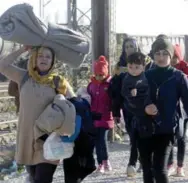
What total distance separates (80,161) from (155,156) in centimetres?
73

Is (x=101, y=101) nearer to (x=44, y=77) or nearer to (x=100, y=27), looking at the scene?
(x=44, y=77)

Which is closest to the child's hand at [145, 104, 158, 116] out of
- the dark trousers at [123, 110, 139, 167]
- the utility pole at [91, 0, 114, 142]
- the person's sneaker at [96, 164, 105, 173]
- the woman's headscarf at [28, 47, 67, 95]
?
the dark trousers at [123, 110, 139, 167]

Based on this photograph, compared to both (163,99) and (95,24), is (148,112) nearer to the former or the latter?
(163,99)

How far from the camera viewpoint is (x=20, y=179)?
21.4 ft

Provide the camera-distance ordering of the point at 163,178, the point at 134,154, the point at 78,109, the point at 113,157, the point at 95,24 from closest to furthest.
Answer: the point at 78,109 < the point at 163,178 < the point at 134,154 < the point at 113,157 < the point at 95,24

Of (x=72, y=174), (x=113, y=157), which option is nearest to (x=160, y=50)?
(x=72, y=174)

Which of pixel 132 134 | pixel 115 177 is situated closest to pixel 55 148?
pixel 132 134

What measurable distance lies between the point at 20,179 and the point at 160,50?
269 centimetres

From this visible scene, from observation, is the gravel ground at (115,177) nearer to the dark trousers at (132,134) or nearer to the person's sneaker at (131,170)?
the person's sneaker at (131,170)

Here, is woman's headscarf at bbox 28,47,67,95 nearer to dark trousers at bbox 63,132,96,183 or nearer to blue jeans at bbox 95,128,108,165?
dark trousers at bbox 63,132,96,183

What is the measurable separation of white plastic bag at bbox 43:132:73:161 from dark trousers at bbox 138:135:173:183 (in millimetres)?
889

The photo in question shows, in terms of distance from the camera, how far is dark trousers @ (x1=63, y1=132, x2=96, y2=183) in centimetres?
438

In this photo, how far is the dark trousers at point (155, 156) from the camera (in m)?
4.67

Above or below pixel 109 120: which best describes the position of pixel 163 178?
below
